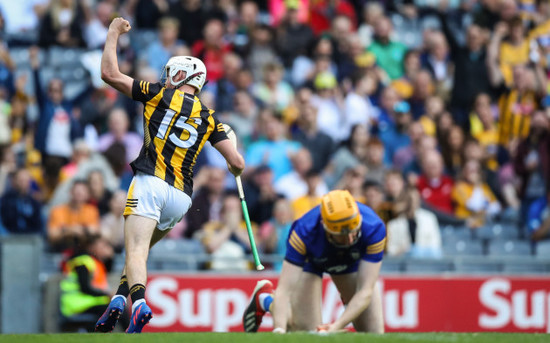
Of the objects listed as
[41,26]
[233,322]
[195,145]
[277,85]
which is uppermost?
[41,26]

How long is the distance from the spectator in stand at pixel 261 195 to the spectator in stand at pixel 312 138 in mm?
1270

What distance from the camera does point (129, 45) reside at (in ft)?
54.6

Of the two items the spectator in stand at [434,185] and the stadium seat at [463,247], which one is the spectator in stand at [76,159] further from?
the stadium seat at [463,247]

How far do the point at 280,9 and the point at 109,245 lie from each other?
6689mm

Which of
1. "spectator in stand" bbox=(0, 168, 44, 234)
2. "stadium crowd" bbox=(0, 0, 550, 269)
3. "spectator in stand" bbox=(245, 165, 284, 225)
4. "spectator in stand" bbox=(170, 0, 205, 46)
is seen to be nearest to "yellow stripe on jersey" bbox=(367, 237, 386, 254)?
"stadium crowd" bbox=(0, 0, 550, 269)

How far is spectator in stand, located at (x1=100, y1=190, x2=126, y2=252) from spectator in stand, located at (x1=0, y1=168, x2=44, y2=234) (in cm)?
95

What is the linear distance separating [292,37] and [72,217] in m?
5.42

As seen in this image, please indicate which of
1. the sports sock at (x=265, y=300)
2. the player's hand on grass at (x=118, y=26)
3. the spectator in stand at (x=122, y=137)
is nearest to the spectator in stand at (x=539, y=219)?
the sports sock at (x=265, y=300)

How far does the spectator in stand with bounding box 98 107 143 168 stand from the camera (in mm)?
14594

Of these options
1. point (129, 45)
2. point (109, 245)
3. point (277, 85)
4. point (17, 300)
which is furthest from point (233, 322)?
point (129, 45)

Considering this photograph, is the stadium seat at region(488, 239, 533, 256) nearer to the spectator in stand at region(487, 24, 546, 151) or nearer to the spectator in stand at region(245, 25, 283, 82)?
the spectator in stand at region(487, 24, 546, 151)

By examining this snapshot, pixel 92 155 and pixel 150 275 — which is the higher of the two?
pixel 92 155

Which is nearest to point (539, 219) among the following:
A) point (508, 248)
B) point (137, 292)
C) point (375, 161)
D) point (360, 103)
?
point (508, 248)

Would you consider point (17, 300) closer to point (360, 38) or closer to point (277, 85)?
point (277, 85)
